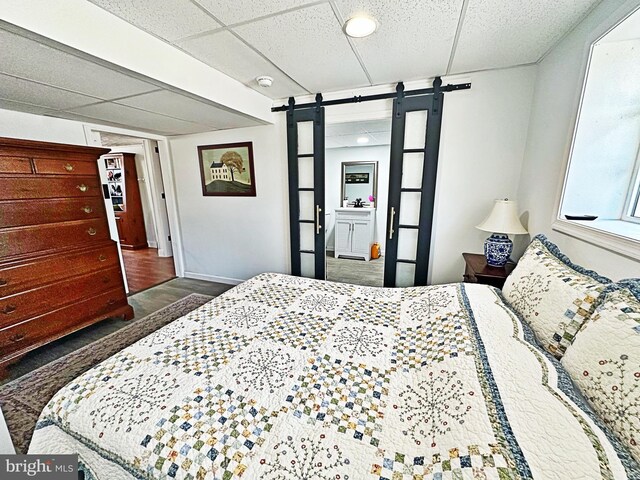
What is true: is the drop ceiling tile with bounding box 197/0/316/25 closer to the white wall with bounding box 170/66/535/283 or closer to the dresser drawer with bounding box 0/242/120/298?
the white wall with bounding box 170/66/535/283

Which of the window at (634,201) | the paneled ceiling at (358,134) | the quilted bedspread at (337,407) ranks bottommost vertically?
the quilted bedspread at (337,407)

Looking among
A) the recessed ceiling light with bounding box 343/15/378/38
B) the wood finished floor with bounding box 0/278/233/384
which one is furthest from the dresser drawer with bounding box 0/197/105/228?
the recessed ceiling light with bounding box 343/15/378/38

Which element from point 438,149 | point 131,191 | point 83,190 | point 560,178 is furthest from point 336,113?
point 131,191

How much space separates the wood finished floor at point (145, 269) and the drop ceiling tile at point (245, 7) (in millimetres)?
3516

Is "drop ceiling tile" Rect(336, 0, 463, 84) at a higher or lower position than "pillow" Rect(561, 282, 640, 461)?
higher

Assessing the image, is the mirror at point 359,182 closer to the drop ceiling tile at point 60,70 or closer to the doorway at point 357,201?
the doorway at point 357,201

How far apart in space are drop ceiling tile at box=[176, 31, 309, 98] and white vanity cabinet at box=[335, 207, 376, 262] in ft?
8.66

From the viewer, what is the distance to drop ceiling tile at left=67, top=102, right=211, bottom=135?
2.35 metres

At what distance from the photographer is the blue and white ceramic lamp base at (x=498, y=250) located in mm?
2006

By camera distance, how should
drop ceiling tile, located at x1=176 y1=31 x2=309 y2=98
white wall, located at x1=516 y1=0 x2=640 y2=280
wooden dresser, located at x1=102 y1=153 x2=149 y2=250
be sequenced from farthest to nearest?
wooden dresser, located at x1=102 y1=153 x2=149 y2=250 → drop ceiling tile, located at x1=176 y1=31 x2=309 y2=98 → white wall, located at x1=516 y1=0 x2=640 y2=280

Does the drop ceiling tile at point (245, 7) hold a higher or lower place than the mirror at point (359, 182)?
higher

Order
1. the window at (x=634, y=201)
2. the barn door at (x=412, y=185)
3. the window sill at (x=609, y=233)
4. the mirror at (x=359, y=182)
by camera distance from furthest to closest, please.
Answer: the mirror at (x=359, y=182), the barn door at (x=412, y=185), the window at (x=634, y=201), the window sill at (x=609, y=233)

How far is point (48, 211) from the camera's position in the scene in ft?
7.23

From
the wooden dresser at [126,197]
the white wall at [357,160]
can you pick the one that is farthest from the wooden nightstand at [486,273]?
the wooden dresser at [126,197]
